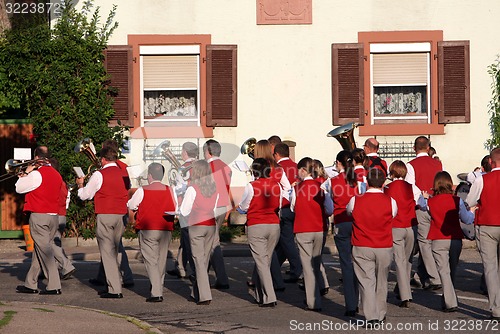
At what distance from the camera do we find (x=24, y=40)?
20.8 metres

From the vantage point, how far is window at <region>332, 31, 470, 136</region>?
21.3m

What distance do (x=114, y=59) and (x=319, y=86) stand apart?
3883 millimetres

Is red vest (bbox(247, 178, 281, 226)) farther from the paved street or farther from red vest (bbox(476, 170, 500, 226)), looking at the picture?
red vest (bbox(476, 170, 500, 226))

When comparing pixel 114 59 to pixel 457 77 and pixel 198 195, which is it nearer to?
pixel 457 77

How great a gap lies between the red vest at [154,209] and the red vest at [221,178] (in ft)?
2.04

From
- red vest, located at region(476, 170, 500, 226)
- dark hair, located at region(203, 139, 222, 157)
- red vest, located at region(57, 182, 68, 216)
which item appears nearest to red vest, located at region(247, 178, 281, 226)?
dark hair, located at region(203, 139, 222, 157)

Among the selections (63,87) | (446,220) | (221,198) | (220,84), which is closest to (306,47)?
(220,84)

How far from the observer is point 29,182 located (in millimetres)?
→ 14055

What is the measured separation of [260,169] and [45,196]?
2864 mm

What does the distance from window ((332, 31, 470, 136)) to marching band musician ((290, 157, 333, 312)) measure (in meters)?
8.35

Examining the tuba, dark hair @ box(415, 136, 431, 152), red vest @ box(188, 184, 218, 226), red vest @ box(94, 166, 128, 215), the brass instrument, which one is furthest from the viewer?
the brass instrument

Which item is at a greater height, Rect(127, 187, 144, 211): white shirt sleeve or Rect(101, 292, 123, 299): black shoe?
Rect(127, 187, 144, 211): white shirt sleeve

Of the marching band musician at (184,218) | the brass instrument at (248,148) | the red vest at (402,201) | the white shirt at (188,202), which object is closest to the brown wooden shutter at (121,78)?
the brass instrument at (248,148)

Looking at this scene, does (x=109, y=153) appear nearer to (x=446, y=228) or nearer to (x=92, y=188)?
(x=92, y=188)
